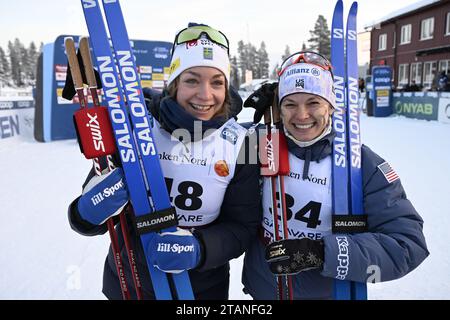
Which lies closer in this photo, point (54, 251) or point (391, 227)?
point (391, 227)

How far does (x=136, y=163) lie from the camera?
1663 millimetres

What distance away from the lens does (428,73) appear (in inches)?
922

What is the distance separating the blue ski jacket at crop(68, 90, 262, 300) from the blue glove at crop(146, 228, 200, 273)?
0.06m

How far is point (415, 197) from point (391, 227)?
12.0ft

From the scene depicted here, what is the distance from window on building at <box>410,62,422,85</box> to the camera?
78.7ft

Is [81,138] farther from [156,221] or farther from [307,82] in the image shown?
[307,82]

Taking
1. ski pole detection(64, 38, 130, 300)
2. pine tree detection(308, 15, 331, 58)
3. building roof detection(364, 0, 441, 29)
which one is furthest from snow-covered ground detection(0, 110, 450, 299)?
pine tree detection(308, 15, 331, 58)

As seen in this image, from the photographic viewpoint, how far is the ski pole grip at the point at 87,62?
163 centimetres

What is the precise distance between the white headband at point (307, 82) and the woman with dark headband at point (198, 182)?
31 centimetres

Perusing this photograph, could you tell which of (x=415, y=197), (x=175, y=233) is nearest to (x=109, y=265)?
(x=175, y=233)

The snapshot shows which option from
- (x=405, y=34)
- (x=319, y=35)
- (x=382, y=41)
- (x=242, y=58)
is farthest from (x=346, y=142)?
(x=242, y=58)

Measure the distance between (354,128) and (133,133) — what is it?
1.12 meters
